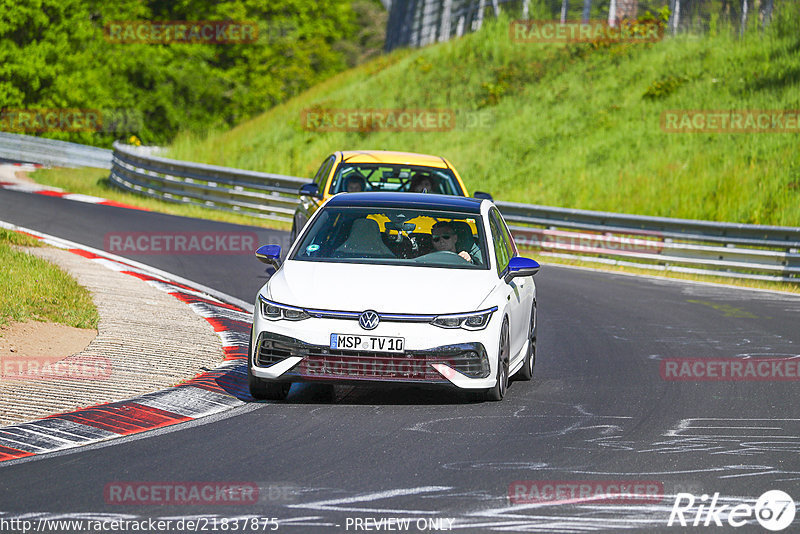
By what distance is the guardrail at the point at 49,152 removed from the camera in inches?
1823

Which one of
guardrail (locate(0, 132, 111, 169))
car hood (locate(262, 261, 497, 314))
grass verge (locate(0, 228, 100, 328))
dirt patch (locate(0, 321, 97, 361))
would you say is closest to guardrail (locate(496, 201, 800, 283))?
grass verge (locate(0, 228, 100, 328))

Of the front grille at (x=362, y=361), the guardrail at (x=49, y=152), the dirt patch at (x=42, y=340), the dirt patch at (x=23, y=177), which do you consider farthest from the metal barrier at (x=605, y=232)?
the guardrail at (x=49, y=152)

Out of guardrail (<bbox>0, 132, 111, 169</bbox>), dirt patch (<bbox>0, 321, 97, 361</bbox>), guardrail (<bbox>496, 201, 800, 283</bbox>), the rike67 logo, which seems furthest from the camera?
guardrail (<bbox>0, 132, 111, 169</bbox>)

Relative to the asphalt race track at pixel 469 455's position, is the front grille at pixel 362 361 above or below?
above

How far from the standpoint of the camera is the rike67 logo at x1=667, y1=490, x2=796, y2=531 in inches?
240

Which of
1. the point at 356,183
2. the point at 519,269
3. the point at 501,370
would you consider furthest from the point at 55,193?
the point at 501,370

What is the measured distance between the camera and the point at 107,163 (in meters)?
48.1

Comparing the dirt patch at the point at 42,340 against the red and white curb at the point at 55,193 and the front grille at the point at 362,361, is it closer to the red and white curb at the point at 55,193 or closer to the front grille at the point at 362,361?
the front grille at the point at 362,361

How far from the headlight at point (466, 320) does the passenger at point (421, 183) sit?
769cm

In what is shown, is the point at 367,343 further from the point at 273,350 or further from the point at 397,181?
the point at 397,181

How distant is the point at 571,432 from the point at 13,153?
41281 millimetres

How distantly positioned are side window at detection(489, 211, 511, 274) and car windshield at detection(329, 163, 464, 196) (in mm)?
5616

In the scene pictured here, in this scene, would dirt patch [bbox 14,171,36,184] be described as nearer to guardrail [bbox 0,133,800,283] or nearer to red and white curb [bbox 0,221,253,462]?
guardrail [bbox 0,133,800,283]

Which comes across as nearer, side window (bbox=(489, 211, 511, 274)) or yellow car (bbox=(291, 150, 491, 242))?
side window (bbox=(489, 211, 511, 274))
